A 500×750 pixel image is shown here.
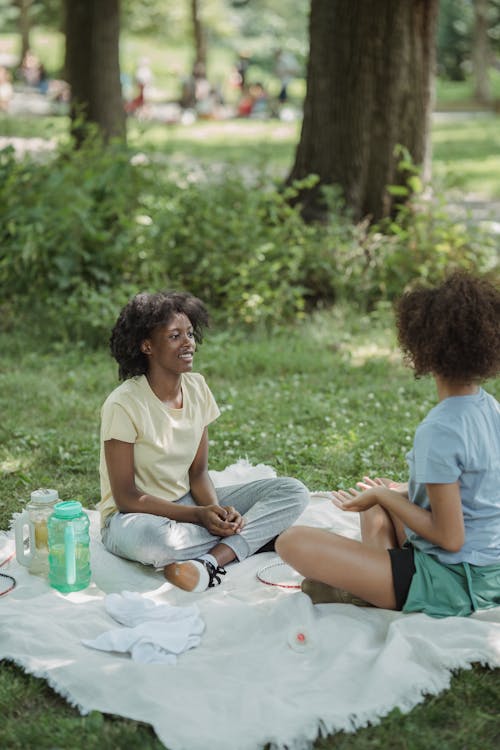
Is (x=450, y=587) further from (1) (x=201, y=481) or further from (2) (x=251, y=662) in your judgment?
(1) (x=201, y=481)

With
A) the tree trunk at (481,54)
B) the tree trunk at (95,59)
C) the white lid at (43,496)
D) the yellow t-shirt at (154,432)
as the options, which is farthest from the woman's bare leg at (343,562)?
the tree trunk at (481,54)

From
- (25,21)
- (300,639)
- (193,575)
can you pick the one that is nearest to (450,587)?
(300,639)

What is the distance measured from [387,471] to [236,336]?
8.12 ft

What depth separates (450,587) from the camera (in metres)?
3.35

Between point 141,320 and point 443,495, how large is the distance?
4.62ft

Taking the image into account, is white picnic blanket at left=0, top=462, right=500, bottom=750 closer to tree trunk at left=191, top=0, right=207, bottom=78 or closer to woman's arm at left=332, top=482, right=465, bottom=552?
woman's arm at left=332, top=482, right=465, bottom=552

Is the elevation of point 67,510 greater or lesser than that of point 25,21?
lesser

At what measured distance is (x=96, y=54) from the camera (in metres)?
11.7

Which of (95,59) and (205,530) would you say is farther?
(95,59)

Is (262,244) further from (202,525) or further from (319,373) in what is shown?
(202,525)

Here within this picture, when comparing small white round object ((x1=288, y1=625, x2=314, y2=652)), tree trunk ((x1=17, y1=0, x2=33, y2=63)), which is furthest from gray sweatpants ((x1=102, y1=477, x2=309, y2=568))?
tree trunk ((x1=17, y1=0, x2=33, y2=63))

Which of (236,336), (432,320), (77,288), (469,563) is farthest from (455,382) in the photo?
(77,288)

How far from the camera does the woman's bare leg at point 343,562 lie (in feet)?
11.1

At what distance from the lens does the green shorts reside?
11.0 feet
